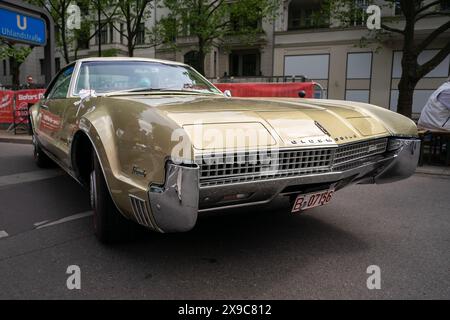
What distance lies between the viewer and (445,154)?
7.30 meters

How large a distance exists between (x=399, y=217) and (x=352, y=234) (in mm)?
842

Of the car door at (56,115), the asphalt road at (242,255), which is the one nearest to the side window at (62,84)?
the car door at (56,115)

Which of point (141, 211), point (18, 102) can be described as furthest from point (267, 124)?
point (18, 102)

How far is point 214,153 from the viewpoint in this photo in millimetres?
2188

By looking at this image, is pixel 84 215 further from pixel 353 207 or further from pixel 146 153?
pixel 353 207

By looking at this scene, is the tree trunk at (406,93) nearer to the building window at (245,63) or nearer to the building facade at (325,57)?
the building facade at (325,57)

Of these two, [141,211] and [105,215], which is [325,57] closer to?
[105,215]

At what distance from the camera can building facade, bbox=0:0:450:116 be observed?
25.1 metres

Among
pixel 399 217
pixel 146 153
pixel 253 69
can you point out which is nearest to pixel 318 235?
pixel 399 217

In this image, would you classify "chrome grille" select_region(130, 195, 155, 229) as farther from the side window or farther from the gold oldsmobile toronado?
the side window

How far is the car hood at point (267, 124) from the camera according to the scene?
2281 mm

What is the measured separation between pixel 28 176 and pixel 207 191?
4.45 meters

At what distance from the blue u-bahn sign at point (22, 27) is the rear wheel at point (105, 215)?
5.69 meters


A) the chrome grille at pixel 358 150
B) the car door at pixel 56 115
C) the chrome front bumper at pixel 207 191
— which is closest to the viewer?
the chrome front bumper at pixel 207 191
